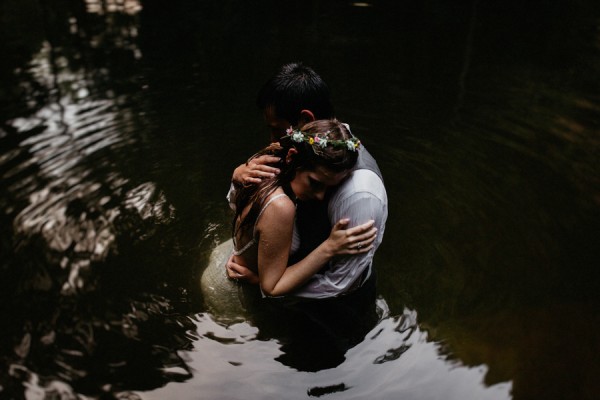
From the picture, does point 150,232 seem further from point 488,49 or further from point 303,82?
point 488,49

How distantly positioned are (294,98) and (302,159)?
482 mm

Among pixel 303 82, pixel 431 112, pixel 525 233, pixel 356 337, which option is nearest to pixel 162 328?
pixel 356 337

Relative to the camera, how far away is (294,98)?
3.00 meters

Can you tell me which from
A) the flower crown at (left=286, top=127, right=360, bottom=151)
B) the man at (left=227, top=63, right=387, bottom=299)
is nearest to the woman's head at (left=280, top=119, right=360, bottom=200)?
the flower crown at (left=286, top=127, right=360, bottom=151)

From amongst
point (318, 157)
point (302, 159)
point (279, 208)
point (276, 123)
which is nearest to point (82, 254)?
point (276, 123)

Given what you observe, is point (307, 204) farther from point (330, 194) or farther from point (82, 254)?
point (82, 254)

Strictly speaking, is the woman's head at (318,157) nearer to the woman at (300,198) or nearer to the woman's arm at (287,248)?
the woman at (300,198)

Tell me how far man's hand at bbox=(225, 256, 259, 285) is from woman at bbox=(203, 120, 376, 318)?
45 centimetres

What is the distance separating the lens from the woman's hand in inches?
104

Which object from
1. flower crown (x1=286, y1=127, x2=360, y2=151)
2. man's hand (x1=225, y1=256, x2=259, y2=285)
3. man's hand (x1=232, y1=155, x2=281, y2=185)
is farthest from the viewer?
man's hand (x1=225, y1=256, x2=259, y2=285)

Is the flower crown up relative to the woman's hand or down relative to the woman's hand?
up

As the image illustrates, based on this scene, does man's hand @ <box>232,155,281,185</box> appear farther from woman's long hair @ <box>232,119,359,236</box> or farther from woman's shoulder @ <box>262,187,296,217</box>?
woman's shoulder @ <box>262,187,296,217</box>

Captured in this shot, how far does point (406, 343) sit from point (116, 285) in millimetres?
2211

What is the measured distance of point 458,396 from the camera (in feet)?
9.78
